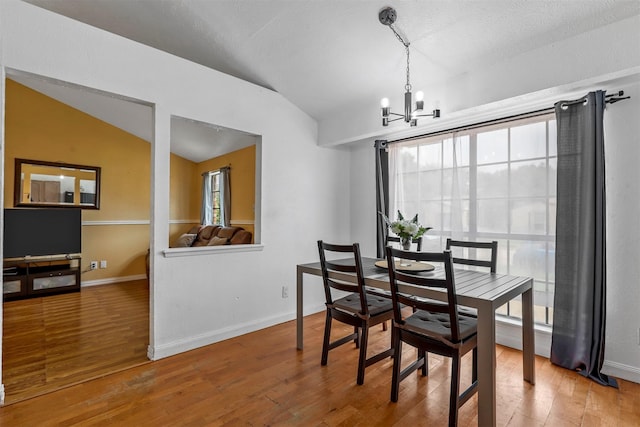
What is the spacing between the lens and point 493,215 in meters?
3.02

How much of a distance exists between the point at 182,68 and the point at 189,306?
2.17 metres

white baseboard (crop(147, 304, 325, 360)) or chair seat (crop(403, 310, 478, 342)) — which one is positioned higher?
chair seat (crop(403, 310, 478, 342))

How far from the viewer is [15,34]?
2.02 meters

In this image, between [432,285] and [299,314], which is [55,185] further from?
[432,285]

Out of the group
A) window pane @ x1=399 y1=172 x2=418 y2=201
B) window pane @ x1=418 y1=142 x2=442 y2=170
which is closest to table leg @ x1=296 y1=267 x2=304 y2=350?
window pane @ x1=399 y1=172 x2=418 y2=201

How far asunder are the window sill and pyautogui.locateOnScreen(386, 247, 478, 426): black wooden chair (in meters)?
1.73

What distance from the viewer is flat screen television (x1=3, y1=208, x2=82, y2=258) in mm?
4336

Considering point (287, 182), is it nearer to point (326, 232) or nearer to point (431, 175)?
point (326, 232)

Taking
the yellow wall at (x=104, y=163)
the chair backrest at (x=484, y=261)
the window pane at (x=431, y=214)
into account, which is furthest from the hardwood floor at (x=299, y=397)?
the yellow wall at (x=104, y=163)

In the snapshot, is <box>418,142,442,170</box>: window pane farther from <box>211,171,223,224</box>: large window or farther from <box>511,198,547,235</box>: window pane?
<box>211,171,223,224</box>: large window

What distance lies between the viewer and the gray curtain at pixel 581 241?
2307 mm

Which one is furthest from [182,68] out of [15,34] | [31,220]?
[31,220]

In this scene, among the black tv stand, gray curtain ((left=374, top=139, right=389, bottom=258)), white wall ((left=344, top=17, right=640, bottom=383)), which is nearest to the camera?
white wall ((left=344, top=17, right=640, bottom=383))

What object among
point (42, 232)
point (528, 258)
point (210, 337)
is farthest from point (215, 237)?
point (528, 258)
